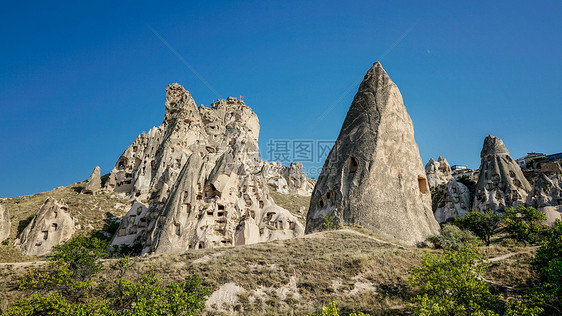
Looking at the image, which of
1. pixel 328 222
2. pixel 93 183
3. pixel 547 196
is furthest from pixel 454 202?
pixel 93 183

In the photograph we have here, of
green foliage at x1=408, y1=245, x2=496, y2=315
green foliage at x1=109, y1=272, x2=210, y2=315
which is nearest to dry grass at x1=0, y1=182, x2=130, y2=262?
green foliage at x1=109, y1=272, x2=210, y2=315

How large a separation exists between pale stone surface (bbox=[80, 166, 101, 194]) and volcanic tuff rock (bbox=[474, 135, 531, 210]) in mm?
54830

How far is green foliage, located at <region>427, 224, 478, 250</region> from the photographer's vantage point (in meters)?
21.0

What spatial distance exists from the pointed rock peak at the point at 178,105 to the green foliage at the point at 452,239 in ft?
177

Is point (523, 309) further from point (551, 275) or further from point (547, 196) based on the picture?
point (547, 196)

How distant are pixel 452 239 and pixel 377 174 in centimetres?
696

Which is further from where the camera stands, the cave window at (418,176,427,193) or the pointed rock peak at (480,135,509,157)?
the pointed rock peak at (480,135,509,157)

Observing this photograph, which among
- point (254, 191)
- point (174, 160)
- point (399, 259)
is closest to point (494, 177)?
point (254, 191)

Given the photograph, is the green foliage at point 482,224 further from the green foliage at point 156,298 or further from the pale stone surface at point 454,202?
the pale stone surface at point 454,202

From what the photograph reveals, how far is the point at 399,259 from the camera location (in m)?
18.0

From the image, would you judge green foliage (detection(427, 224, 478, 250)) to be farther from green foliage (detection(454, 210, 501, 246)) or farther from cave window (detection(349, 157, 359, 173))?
cave window (detection(349, 157, 359, 173))

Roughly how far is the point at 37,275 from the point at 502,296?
20.0 meters

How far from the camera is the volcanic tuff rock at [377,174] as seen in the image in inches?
969

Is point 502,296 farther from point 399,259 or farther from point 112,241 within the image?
point 112,241
